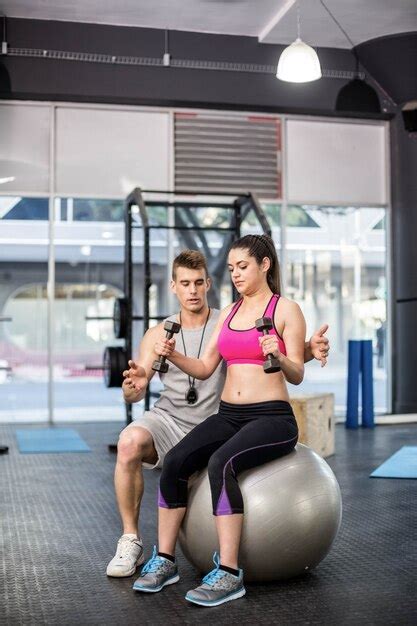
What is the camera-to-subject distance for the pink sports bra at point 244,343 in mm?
2812

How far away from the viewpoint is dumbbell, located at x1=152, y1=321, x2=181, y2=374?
2697 mm

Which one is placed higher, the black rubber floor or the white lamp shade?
the white lamp shade

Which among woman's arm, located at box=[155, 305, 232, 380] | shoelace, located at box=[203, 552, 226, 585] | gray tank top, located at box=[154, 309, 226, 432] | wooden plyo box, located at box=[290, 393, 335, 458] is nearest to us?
shoelace, located at box=[203, 552, 226, 585]

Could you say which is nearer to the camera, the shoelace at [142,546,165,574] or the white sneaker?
the shoelace at [142,546,165,574]

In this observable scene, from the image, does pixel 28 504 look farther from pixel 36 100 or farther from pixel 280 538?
pixel 36 100

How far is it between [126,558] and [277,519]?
22.5 inches

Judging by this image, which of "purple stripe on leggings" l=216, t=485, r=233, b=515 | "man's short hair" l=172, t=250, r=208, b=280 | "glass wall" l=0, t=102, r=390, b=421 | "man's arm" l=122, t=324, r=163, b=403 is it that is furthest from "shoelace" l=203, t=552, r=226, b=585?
"glass wall" l=0, t=102, r=390, b=421

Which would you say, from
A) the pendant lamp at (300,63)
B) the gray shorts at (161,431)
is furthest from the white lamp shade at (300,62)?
the gray shorts at (161,431)

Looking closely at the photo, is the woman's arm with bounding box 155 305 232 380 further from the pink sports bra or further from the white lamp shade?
the white lamp shade

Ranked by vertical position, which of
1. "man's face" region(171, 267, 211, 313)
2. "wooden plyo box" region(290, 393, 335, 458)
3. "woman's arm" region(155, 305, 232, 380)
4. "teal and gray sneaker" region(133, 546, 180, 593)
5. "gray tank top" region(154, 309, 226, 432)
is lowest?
"teal and gray sneaker" region(133, 546, 180, 593)

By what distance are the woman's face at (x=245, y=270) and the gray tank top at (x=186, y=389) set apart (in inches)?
12.9

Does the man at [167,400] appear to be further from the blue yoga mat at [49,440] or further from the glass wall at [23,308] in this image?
the glass wall at [23,308]

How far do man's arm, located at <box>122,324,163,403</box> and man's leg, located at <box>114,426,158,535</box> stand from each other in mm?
121

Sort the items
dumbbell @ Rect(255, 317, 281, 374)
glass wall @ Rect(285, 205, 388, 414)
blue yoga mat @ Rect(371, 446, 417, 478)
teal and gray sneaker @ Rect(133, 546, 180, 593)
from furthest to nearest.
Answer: glass wall @ Rect(285, 205, 388, 414) → blue yoga mat @ Rect(371, 446, 417, 478) → teal and gray sneaker @ Rect(133, 546, 180, 593) → dumbbell @ Rect(255, 317, 281, 374)
